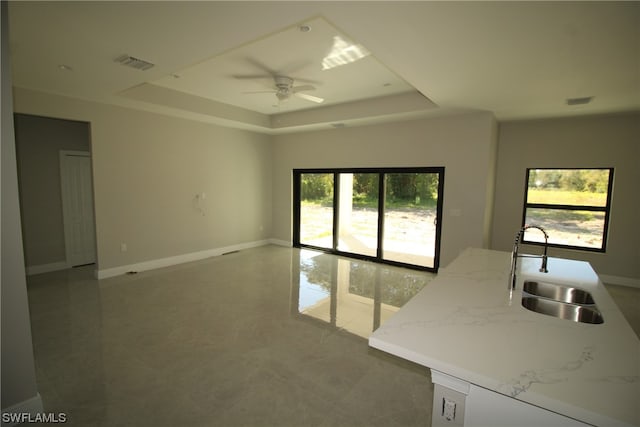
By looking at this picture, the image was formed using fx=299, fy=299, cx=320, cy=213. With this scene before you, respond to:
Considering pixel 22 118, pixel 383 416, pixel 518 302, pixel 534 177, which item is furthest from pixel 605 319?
pixel 22 118

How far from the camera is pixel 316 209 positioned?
691cm

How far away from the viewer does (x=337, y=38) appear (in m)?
2.88

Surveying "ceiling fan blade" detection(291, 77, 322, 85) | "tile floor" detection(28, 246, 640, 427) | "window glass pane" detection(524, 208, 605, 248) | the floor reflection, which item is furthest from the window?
"ceiling fan blade" detection(291, 77, 322, 85)

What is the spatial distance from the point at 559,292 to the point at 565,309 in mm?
233

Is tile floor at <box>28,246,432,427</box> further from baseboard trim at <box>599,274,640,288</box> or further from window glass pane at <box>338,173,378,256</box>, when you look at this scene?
baseboard trim at <box>599,274,640,288</box>

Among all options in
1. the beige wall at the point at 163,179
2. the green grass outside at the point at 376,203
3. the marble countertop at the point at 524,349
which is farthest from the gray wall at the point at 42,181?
the marble countertop at the point at 524,349

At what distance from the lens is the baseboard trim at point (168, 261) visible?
4.78 meters

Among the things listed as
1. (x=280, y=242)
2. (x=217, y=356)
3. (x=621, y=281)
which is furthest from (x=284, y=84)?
(x=621, y=281)

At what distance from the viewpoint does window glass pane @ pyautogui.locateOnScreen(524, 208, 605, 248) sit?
4793 millimetres

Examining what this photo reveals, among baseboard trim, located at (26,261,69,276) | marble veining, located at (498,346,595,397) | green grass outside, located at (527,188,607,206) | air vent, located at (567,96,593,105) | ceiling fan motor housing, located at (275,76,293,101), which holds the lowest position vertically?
baseboard trim, located at (26,261,69,276)

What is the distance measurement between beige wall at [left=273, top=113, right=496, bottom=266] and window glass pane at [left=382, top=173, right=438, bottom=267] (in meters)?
0.27

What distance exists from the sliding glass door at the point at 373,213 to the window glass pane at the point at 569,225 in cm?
168

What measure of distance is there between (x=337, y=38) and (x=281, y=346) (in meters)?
3.02

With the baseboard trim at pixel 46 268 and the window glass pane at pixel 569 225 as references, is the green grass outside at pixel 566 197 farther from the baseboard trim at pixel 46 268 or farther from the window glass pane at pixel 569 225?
the baseboard trim at pixel 46 268
